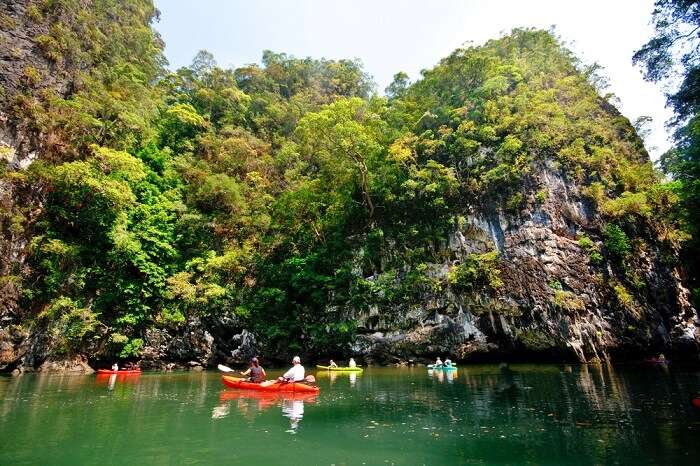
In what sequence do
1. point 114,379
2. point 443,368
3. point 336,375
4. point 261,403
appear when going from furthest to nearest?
point 443,368
point 336,375
point 114,379
point 261,403

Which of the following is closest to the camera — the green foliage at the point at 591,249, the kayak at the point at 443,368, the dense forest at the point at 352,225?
the kayak at the point at 443,368

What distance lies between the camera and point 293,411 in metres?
9.84

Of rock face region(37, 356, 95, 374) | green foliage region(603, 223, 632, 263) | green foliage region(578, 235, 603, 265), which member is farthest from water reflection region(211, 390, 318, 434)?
green foliage region(603, 223, 632, 263)

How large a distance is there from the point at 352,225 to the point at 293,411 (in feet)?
57.8

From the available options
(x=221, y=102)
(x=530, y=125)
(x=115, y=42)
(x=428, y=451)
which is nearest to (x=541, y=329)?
(x=530, y=125)

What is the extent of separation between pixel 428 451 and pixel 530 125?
2274cm

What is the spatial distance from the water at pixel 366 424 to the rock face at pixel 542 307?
6506 millimetres

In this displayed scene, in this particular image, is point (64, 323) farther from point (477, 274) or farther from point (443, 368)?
point (477, 274)

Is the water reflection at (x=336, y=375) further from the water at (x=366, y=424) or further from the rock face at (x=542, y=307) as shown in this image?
the rock face at (x=542, y=307)

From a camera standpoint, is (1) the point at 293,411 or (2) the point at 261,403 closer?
(1) the point at 293,411

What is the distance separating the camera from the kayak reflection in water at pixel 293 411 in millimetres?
8164

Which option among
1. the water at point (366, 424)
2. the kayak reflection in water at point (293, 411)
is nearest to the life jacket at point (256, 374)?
the water at point (366, 424)

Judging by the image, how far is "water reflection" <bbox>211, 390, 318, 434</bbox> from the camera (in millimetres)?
9334

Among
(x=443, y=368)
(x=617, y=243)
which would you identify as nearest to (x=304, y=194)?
(x=443, y=368)
